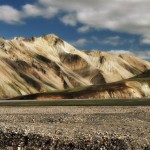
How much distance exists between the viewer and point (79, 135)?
34031 millimetres

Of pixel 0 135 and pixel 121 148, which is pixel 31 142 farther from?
pixel 121 148

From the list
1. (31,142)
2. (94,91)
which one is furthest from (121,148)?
(94,91)

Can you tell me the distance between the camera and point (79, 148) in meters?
31.0

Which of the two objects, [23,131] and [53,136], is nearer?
[53,136]

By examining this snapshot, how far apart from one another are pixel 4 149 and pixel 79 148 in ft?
21.4

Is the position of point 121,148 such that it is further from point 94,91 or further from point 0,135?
point 94,91

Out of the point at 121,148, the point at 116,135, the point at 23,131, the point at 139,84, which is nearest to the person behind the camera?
the point at 121,148

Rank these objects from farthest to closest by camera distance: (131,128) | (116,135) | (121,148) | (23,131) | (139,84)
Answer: (139,84)
(131,128)
(23,131)
(116,135)
(121,148)

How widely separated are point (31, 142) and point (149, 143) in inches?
383

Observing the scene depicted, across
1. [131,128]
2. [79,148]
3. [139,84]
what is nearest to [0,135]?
[79,148]

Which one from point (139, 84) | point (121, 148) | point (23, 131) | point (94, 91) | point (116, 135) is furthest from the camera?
point (139, 84)

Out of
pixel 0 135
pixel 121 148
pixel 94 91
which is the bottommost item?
pixel 121 148

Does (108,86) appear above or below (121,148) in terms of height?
above

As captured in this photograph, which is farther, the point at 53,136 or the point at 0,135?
the point at 0,135
